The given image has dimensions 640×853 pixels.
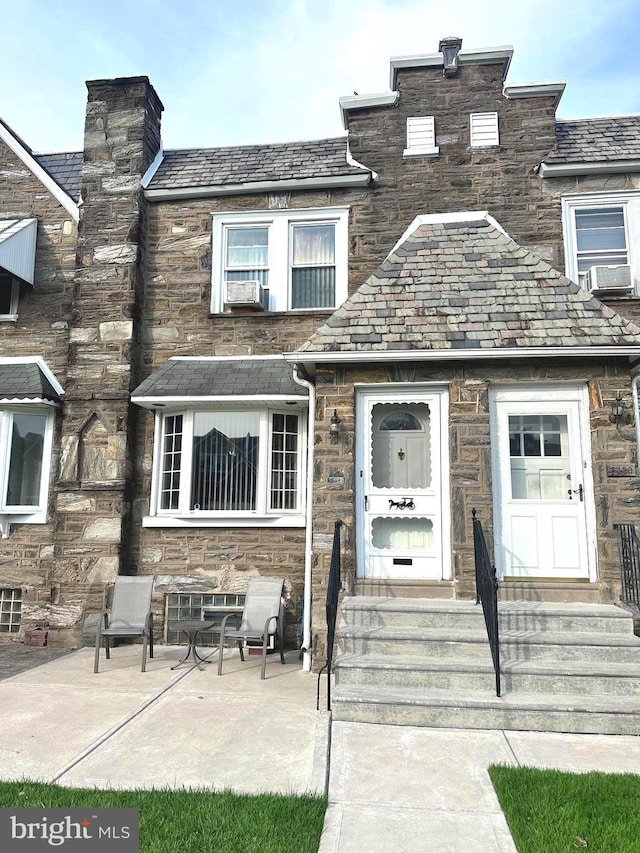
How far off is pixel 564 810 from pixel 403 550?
365 cm

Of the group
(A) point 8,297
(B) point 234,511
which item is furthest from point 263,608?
(A) point 8,297

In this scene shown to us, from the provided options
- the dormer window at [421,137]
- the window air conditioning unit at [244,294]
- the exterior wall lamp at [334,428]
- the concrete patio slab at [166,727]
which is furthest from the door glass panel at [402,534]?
the dormer window at [421,137]

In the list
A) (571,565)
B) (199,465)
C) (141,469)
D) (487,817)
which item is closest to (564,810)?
(487,817)

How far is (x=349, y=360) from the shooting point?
7.23 metres

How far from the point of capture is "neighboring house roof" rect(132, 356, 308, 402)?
8.55 meters

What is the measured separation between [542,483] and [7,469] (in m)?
7.73

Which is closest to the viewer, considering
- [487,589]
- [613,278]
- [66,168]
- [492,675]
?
[492,675]

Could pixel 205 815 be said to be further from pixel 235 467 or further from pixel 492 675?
pixel 235 467

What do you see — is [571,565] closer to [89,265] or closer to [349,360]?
[349,360]

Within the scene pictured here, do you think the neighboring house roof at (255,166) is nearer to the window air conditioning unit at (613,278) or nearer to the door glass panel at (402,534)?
the window air conditioning unit at (613,278)

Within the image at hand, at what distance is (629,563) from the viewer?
21.4ft

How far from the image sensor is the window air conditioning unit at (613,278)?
→ 8.73 meters

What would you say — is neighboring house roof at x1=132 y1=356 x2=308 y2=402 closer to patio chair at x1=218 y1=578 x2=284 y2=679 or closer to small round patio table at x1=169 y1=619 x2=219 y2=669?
patio chair at x1=218 y1=578 x2=284 y2=679

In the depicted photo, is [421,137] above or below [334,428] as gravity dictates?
above
